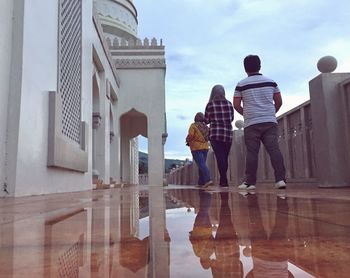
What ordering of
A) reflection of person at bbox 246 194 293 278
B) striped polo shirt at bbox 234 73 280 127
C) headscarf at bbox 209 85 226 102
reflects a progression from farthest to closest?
1. headscarf at bbox 209 85 226 102
2. striped polo shirt at bbox 234 73 280 127
3. reflection of person at bbox 246 194 293 278

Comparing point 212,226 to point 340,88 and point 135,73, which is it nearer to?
point 340,88

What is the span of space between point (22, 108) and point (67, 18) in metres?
2.52

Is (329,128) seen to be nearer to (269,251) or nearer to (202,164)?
(202,164)

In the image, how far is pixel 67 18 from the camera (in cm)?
545

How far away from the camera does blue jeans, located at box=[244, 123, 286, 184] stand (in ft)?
13.5

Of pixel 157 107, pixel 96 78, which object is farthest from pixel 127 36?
pixel 96 78

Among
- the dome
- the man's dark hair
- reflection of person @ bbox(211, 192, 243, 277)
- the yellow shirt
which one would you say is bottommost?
reflection of person @ bbox(211, 192, 243, 277)

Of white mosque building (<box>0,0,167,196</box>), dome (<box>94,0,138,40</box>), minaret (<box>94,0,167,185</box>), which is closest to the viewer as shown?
white mosque building (<box>0,0,167,196</box>)

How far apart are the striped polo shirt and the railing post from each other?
1.06 m

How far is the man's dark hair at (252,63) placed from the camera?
4.11m

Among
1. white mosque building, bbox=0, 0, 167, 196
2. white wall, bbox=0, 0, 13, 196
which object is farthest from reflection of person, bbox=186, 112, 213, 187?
white wall, bbox=0, 0, 13, 196

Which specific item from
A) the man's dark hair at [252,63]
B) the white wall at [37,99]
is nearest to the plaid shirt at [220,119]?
the man's dark hair at [252,63]

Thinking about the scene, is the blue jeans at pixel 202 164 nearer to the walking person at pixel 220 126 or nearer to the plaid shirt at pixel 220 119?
the walking person at pixel 220 126

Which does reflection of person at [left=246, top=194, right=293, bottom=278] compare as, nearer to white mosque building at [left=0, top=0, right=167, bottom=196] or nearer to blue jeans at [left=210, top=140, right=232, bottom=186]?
white mosque building at [left=0, top=0, right=167, bottom=196]
